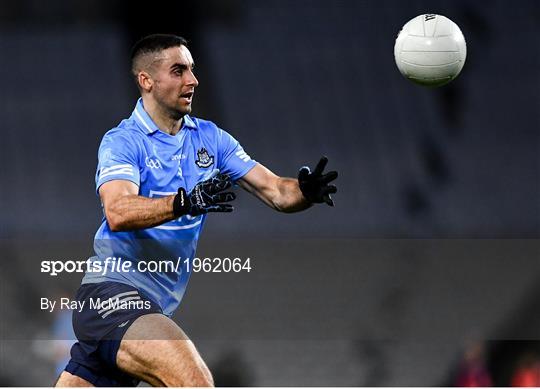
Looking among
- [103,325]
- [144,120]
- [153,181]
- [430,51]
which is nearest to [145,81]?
[144,120]

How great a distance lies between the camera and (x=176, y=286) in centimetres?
569

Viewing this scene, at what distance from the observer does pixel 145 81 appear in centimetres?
604

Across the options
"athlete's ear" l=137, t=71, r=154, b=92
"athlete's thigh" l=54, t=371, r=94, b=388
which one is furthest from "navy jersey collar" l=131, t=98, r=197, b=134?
"athlete's thigh" l=54, t=371, r=94, b=388

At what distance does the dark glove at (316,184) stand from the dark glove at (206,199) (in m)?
0.58

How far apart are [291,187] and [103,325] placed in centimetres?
127

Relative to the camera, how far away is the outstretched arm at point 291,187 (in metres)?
5.46

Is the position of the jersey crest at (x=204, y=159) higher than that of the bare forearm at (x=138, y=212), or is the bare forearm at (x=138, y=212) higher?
the jersey crest at (x=204, y=159)

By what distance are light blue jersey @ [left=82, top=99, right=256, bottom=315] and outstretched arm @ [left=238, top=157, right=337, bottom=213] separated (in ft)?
0.86

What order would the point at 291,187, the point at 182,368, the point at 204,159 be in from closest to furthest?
the point at 182,368
the point at 291,187
the point at 204,159

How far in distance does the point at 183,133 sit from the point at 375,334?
5.62m

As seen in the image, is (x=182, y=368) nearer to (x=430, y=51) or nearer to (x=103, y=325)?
(x=103, y=325)

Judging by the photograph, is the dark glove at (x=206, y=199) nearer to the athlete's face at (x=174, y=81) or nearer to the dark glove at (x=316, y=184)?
the dark glove at (x=316, y=184)

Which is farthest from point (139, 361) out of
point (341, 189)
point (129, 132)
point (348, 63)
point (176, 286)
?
point (348, 63)

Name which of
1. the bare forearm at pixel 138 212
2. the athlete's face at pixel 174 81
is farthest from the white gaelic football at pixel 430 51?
the bare forearm at pixel 138 212
